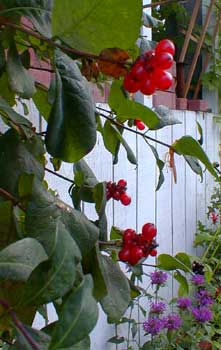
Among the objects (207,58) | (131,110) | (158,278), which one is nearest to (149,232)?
(131,110)

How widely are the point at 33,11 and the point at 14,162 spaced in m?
0.15

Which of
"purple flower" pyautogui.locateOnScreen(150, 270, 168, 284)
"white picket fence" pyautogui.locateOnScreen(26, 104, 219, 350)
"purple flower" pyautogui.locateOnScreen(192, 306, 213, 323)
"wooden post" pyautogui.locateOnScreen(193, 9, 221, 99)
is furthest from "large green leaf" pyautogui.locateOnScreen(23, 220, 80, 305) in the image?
"wooden post" pyautogui.locateOnScreen(193, 9, 221, 99)

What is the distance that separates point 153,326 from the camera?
1.85 metres

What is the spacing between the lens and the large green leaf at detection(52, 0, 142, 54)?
18.7 inches

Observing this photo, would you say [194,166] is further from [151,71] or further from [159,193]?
[159,193]

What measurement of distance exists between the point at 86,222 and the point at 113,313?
0.11 meters

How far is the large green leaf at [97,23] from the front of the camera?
48 centimetres

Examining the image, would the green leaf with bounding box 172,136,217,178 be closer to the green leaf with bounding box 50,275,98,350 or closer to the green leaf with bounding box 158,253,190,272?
the green leaf with bounding box 158,253,190,272

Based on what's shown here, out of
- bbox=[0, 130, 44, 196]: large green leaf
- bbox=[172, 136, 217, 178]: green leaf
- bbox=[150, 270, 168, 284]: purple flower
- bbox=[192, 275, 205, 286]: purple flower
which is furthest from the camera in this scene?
bbox=[192, 275, 205, 286]: purple flower

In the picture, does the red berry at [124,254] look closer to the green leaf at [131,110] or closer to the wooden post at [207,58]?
the green leaf at [131,110]

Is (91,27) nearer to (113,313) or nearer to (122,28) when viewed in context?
(122,28)

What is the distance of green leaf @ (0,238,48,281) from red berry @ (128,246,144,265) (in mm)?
208

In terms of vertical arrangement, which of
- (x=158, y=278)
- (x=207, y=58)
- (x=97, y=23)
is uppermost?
(x=207, y=58)

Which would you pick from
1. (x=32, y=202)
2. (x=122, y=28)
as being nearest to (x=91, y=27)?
(x=122, y=28)
